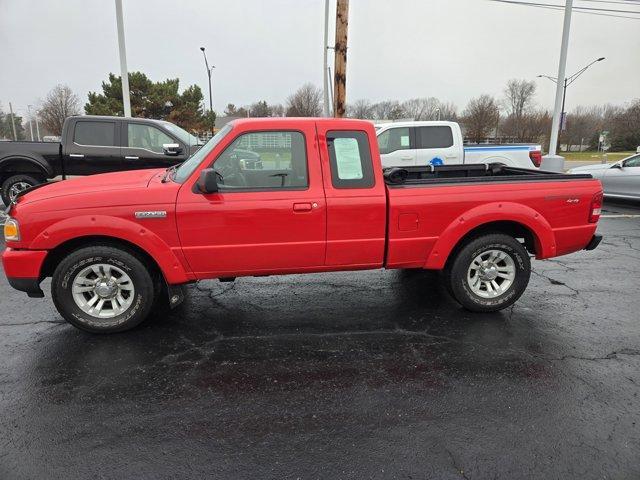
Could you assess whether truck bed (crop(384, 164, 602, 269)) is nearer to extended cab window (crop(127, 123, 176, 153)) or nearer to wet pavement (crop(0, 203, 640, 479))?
wet pavement (crop(0, 203, 640, 479))

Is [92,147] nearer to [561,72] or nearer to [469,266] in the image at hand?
[469,266]

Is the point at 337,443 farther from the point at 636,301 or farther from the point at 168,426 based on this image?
the point at 636,301

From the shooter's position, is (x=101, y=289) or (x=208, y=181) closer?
(x=208, y=181)

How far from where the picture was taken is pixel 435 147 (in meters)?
11.1

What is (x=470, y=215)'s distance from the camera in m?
4.25

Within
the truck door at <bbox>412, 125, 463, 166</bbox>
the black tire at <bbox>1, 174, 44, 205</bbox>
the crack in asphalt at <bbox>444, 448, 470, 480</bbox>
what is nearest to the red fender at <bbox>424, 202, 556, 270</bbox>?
the crack in asphalt at <bbox>444, 448, 470, 480</bbox>

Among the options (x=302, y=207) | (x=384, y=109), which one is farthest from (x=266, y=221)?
(x=384, y=109)

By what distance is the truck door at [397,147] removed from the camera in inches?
432

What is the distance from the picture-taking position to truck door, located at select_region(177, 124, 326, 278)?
12.6 feet

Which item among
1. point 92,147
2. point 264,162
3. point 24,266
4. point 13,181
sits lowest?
point 24,266

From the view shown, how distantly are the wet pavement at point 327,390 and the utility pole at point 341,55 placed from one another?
284 inches

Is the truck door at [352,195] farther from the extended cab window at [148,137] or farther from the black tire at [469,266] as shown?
the extended cab window at [148,137]

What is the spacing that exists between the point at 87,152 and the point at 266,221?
7081 mm

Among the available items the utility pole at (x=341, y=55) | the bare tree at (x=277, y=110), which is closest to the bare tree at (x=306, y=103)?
the bare tree at (x=277, y=110)
